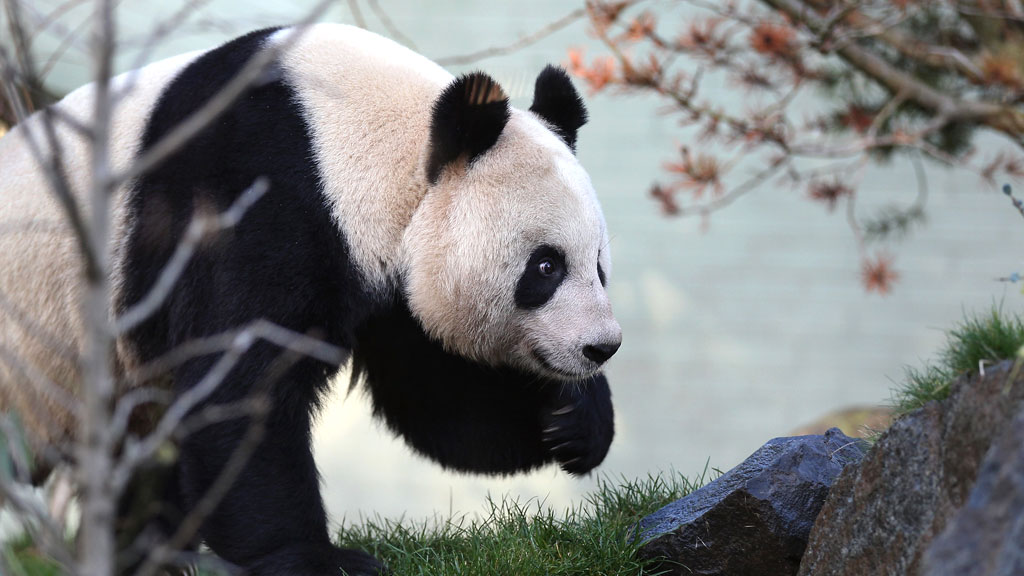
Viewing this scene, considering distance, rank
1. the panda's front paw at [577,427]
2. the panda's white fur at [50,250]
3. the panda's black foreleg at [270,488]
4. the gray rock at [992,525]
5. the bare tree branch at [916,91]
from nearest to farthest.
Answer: the gray rock at [992,525]
the panda's black foreleg at [270,488]
the panda's white fur at [50,250]
the panda's front paw at [577,427]
the bare tree branch at [916,91]

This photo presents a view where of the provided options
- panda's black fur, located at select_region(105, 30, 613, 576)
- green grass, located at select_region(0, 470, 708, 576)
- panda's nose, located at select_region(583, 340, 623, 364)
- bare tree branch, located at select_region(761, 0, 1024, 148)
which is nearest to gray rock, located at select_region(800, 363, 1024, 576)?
green grass, located at select_region(0, 470, 708, 576)

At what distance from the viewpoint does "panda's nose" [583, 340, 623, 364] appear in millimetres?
3113

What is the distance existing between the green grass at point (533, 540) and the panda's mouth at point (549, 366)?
445mm

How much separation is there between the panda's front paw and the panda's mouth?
277 millimetres

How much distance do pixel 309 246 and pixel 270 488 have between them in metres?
0.67

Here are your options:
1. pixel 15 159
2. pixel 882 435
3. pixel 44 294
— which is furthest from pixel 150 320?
pixel 882 435

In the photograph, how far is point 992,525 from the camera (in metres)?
1.80

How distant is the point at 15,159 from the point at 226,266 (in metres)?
1.05

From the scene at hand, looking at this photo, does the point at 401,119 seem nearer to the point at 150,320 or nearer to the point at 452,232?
the point at 452,232

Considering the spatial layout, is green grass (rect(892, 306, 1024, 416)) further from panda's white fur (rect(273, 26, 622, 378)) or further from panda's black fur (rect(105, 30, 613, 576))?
panda's black fur (rect(105, 30, 613, 576))

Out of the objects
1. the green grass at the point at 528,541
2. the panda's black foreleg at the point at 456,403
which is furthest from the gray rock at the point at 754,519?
the panda's black foreleg at the point at 456,403

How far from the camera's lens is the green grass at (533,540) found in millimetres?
3043

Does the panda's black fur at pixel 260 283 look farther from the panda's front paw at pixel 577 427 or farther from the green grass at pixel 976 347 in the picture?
the green grass at pixel 976 347

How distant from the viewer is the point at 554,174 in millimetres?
3234
